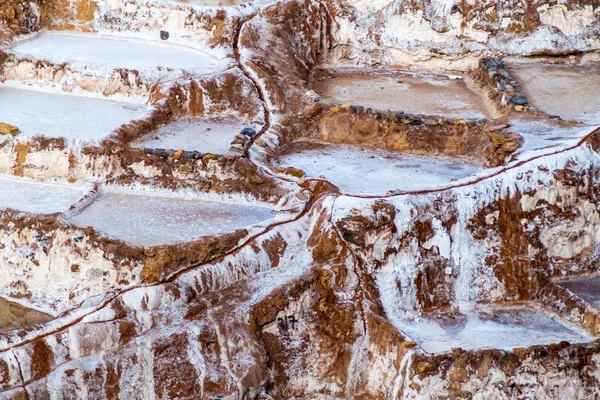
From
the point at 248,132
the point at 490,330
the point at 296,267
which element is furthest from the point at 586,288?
the point at 248,132

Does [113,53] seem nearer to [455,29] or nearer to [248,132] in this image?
[248,132]

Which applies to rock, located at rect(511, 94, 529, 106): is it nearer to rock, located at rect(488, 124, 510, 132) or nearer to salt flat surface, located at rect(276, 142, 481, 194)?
rock, located at rect(488, 124, 510, 132)

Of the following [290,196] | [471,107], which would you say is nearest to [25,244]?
[290,196]

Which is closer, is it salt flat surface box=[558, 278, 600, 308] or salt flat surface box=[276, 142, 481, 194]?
salt flat surface box=[558, 278, 600, 308]

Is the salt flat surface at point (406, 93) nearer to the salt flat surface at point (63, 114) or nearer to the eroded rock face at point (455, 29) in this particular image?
the eroded rock face at point (455, 29)

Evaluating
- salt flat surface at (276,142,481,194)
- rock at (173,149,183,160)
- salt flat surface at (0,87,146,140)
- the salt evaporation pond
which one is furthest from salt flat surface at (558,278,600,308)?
salt flat surface at (0,87,146,140)

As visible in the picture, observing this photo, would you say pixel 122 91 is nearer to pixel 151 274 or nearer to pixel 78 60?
pixel 78 60
